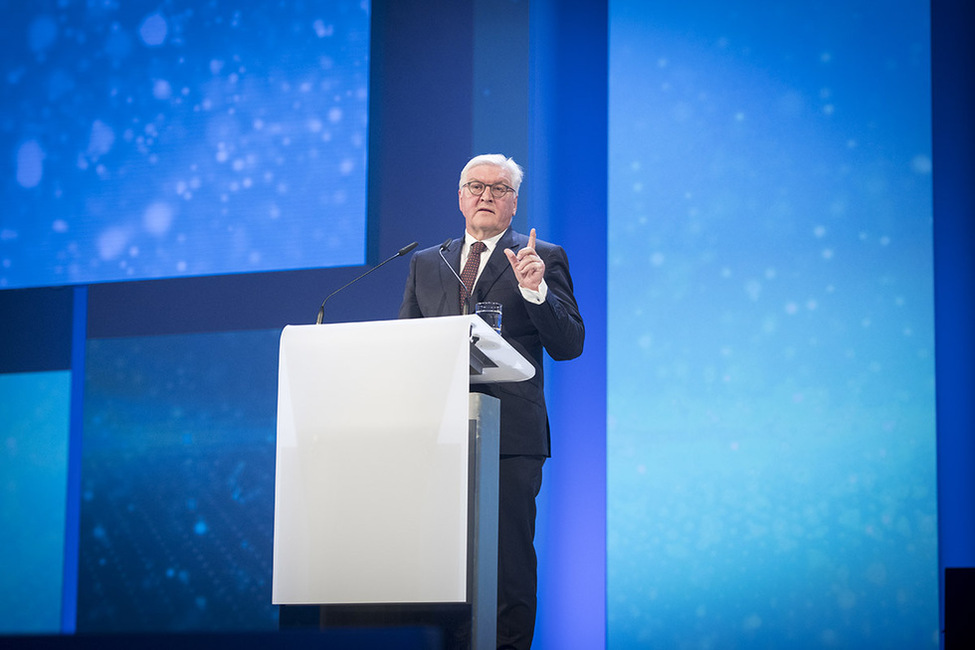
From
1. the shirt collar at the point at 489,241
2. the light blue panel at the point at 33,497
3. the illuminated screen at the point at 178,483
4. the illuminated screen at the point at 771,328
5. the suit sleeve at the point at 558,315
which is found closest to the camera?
the suit sleeve at the point at 558,315

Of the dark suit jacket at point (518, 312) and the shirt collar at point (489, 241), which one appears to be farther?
the shirt collar at point (489, 241)

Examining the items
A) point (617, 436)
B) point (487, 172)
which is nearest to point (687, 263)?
point (617, 436)

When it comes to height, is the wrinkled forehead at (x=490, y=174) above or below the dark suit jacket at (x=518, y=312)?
above

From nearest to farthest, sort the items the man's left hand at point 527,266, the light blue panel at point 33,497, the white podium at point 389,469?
the white podium at point 389,469 → the man's left hand at point 527,266 → the light blue panel at point 33,497

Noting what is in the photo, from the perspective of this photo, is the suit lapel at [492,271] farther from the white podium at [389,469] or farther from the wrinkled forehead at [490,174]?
the white podium at [389,469]

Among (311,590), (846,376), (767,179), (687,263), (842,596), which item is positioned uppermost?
(767,179)

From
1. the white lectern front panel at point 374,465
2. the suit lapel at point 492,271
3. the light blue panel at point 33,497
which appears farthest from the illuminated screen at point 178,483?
the white lectern front panel at point 374,465

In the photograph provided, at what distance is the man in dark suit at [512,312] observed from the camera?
2.46 m

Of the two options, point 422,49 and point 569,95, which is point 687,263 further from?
point 422,49

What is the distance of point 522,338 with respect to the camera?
2.73 meters

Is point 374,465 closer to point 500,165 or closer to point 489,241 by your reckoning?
point 489,241

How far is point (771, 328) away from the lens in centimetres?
337

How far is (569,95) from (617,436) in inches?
51.2

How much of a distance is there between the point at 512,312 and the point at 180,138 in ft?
6.80
